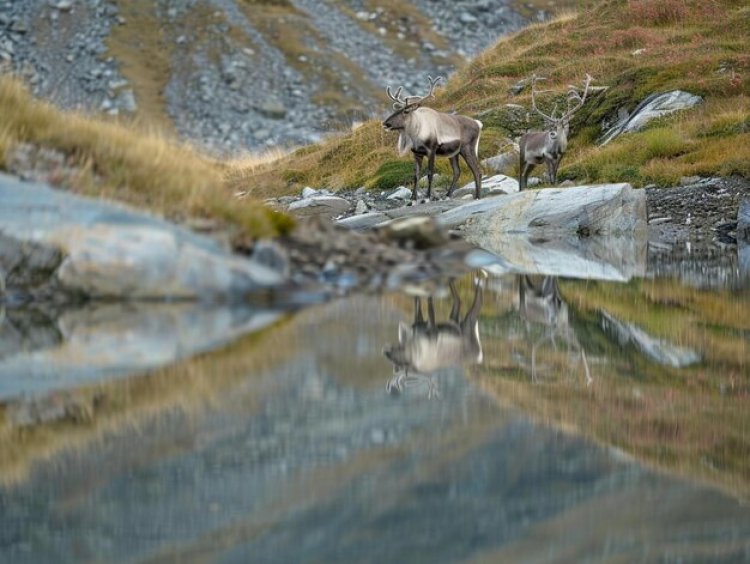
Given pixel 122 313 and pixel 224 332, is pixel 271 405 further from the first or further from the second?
pixel 122 313

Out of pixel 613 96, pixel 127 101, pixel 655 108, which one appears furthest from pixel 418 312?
pixel 127 101

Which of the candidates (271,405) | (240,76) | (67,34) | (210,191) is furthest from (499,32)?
(271,405)

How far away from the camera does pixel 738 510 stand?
12.5 ft

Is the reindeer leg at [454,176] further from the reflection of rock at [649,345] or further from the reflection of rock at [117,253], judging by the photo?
the reflection of rock at [649,345]

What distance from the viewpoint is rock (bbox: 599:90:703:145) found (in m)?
25.1

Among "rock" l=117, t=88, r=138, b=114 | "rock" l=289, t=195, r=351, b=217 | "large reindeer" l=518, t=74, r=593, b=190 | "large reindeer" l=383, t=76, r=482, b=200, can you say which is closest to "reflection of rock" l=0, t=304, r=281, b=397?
"large reindeer" l=383, t=76, r=482, b=200

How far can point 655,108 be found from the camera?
25516 mm

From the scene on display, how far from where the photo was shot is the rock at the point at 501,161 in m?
27.1

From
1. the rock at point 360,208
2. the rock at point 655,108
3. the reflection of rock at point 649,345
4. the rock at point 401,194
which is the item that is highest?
the rock at point 655,108

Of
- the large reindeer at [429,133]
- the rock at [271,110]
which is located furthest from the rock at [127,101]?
the large reindeer at [429,133]

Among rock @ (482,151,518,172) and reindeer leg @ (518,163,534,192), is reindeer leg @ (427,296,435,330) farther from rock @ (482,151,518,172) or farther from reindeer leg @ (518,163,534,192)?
rock @ (482,151,518,172)

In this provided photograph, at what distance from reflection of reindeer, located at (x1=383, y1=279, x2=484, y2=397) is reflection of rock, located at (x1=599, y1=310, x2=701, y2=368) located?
957 millimetres

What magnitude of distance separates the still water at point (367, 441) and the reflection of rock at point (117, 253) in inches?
32.5

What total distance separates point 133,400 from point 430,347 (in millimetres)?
2372
